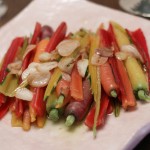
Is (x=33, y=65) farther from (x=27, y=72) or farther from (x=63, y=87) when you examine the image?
(x=63, y=87)

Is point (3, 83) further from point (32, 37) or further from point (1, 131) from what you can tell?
point (32, 37)

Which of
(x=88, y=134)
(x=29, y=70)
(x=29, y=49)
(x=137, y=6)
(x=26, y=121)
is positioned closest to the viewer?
(x=88, y=134)

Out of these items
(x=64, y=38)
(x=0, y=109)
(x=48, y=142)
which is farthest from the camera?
(x=64, y=38)

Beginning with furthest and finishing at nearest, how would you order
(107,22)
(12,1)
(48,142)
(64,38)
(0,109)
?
1. (12,1)
2. (107,22)
3. (64,38)
4. (0,109)
5. (48,142)

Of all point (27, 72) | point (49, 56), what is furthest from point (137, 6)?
point (27, 72)

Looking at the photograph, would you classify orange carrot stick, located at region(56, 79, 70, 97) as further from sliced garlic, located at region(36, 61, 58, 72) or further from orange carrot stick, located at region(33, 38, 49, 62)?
orange carrot stick, located at region(33, 38, 49, 62)

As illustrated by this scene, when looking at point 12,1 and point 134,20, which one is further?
point 12,1

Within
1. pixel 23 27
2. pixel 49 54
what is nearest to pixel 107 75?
pixel 49 54
